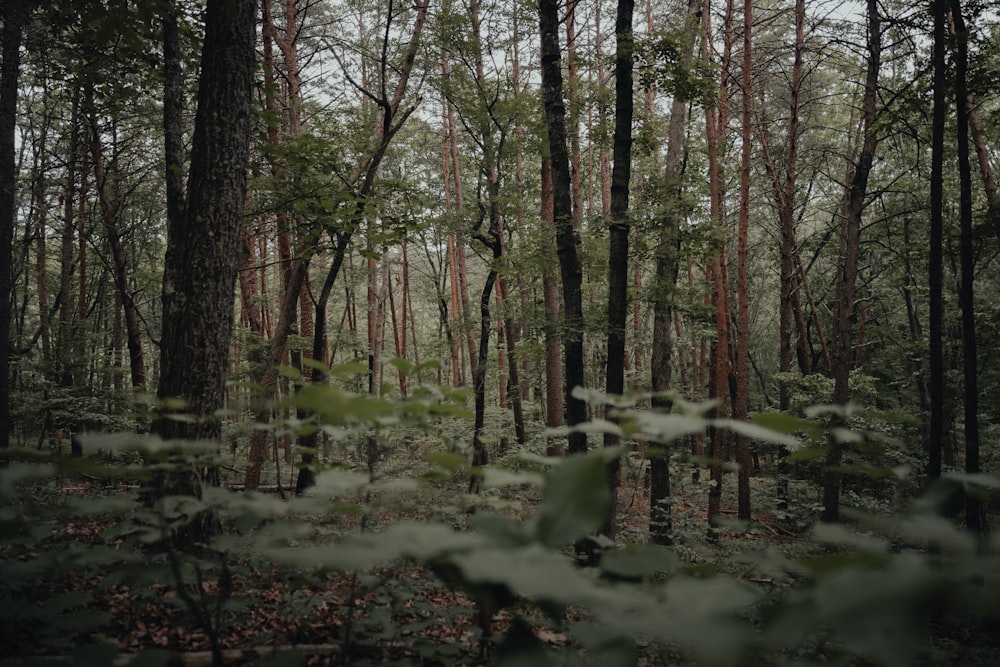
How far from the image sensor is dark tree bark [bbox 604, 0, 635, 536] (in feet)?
17.2

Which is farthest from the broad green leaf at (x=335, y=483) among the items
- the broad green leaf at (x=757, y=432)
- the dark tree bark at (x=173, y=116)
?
the dark tree bark at (x=173, y=116)

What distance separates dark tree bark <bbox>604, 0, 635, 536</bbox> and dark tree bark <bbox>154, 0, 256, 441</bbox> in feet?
11.9

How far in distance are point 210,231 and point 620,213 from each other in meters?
3.99

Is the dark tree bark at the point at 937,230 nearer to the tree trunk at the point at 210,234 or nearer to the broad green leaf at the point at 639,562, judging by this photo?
the broad green leaf at the point at 639,562

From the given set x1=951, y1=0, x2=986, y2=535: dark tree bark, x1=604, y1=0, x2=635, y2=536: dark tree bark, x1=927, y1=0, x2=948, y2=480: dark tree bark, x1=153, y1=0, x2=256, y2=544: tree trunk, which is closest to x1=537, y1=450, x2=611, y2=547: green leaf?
x1=153, y1=0, x2=256, y2=544: tree trunk

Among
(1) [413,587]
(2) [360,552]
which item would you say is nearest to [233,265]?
(1) [413,587]

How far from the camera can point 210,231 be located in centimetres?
366

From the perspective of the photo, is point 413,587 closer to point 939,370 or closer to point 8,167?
point 939,370

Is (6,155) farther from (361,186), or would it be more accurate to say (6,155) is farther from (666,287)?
(666,287)

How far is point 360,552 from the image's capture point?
0.92 m

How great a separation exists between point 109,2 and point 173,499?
452 centimetres

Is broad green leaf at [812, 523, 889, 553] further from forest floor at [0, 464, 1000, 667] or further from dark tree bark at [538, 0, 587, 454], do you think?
dark tree bark at [538, 0, 587, 454]

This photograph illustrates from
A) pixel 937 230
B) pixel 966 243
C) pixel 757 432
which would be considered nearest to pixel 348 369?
pixel 757 432

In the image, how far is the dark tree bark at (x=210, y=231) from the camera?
3631 mm
